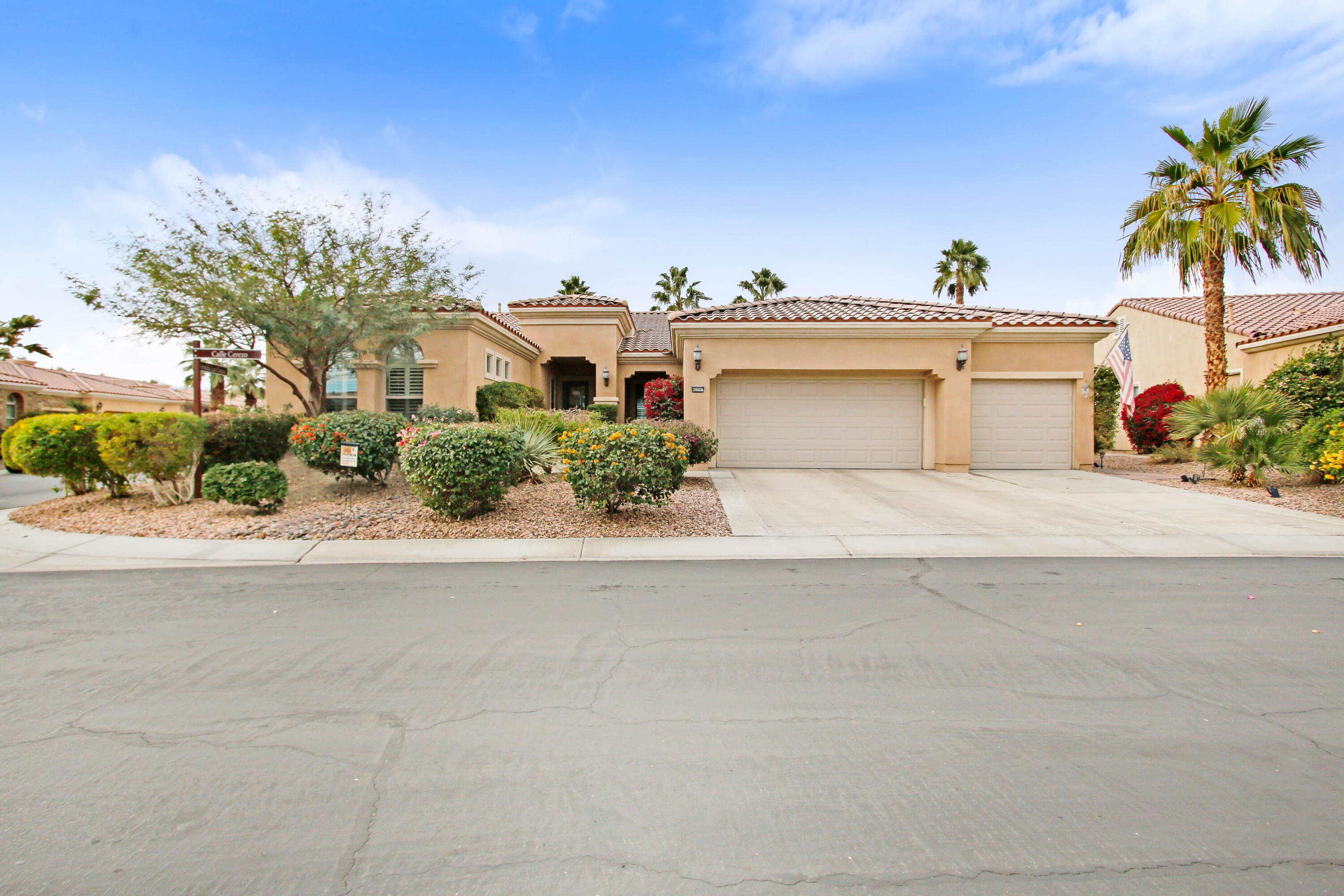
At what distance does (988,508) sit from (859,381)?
20.4 feet

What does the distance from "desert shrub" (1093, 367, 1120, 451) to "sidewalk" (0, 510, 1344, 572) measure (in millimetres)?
12144

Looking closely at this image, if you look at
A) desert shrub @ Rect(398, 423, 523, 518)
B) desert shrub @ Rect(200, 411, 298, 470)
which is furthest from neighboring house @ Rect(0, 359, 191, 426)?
desert shrub @ Rect(398, 423, 523, 518)

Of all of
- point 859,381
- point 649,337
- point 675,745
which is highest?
point 649,337

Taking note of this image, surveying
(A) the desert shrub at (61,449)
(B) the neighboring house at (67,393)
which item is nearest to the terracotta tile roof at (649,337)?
(A) the desert shrub at (61,449)

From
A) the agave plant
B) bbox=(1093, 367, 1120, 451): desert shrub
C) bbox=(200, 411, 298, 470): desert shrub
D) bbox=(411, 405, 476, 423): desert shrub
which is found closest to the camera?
bbox=(200, 411, 298, 470): desert shrub

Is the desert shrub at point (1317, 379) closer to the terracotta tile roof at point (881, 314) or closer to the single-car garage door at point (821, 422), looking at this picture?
the terracotta tile roof at point (881, 314)

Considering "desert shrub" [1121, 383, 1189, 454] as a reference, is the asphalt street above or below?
below

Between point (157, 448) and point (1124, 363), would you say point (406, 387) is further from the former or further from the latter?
point (1124, 363)

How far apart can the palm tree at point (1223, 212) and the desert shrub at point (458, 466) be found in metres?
15.4

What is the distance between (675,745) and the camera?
323cm

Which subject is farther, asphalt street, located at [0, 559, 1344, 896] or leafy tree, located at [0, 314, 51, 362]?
leafy tree, located at [0, 314, 51, 362]

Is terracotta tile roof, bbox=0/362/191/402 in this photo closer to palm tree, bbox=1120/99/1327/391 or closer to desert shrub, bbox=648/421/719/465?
desert shrub, bbox=648/421/719/465

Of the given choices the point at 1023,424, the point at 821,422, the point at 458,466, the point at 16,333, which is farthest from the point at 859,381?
the point at 16,333

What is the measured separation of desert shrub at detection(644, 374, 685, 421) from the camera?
16672 mm
